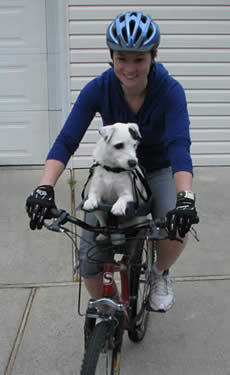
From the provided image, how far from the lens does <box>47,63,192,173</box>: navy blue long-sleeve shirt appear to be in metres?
2.28

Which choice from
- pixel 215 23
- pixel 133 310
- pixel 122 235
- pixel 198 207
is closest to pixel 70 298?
pixel 133 310

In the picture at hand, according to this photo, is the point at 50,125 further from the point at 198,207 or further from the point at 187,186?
the point at 187,186

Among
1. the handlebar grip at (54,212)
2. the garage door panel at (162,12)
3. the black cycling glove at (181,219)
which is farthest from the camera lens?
the garage door panel at (162,12)

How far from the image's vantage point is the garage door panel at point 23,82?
6016 millimetres

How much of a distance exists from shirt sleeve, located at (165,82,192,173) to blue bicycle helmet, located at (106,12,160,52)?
0.31 m

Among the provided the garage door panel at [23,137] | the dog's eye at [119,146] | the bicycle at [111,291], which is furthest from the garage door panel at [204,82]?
the dog's eye at [119,146]

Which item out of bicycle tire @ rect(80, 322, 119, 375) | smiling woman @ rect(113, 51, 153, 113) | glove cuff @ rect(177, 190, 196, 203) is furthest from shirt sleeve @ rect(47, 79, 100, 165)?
bicycle tire @ rect(80, 322, 119, 375)

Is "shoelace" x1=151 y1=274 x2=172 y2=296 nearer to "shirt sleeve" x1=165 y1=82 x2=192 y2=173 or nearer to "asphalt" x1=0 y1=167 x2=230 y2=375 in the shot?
"asphalt" x1=0 y1=167 x2=230 y2=375

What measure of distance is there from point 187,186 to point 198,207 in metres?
2.97

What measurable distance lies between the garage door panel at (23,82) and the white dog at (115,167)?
14.0 ft

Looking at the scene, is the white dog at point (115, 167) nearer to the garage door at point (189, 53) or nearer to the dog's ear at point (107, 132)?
the dog's ear at point (107, 132)

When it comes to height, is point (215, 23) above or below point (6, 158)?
above

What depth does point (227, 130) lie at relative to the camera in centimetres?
641

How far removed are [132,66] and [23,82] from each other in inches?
169
